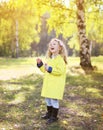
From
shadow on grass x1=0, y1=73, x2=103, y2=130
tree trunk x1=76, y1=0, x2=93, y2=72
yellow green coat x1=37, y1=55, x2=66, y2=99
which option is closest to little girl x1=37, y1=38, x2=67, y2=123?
yellow green coat x1=37, y1=55, x2=66, y2=99

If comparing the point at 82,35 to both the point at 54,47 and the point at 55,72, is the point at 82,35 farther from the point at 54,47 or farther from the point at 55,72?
the point at 55,72

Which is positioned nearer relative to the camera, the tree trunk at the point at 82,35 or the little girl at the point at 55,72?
the little girl at the point at 55,72

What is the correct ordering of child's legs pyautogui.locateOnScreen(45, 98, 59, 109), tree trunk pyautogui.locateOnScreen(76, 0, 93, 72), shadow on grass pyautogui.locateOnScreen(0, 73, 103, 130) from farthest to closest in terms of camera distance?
tree trunk pyautogui.locateOnScreen(76, 0, 93, 72) → shadow on grass pyautogui.locateOnScreen(0, 73, 103, 130) → child's legs pyautogui.locateOnScreen(45, 98, 59, 109)

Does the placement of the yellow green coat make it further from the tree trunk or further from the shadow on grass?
the tree trunk

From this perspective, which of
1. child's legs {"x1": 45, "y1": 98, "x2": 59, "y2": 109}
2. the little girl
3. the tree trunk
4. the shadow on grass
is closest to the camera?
the little girl

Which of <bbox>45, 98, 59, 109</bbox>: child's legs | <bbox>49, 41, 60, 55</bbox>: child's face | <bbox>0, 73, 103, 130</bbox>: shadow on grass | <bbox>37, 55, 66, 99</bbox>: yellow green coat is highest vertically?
<bbox>49, 41, 60, 55</bbox>: child's face

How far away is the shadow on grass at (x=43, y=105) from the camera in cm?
675

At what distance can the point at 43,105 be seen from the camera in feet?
27.5

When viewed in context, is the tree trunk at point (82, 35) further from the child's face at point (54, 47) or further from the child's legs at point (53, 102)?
the child's face at point (54, 47)

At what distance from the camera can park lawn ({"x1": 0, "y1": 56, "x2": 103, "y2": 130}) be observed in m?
6.77

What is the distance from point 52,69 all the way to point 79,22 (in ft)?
30.5

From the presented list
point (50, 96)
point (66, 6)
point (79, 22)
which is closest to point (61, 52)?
point (50, 96)

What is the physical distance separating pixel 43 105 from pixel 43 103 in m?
0.23

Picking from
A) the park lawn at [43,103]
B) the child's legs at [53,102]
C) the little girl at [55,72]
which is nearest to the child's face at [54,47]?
the little girl at [55,72]
